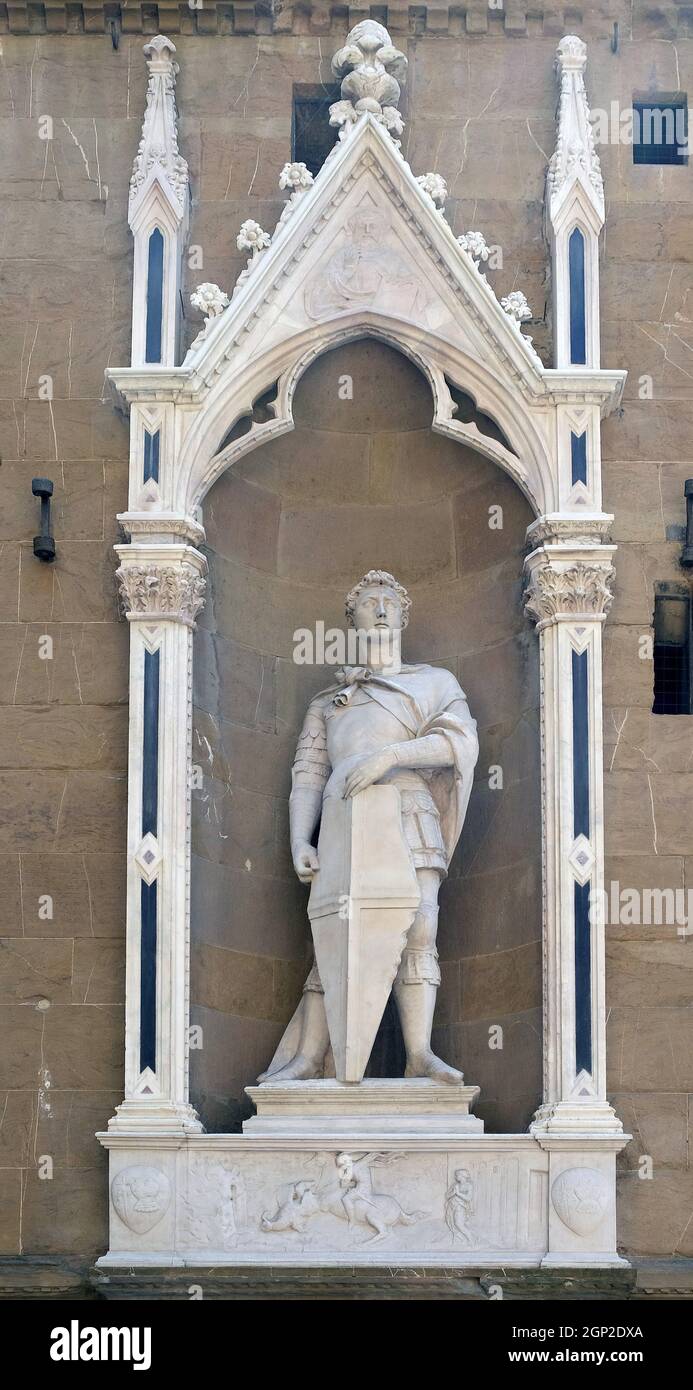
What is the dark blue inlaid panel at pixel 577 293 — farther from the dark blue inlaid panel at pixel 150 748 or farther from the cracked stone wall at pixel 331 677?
the dark blue inlaid panel at pixel 150 748

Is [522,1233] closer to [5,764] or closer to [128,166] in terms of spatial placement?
[5,764]

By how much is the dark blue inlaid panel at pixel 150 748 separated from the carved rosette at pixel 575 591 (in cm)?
193

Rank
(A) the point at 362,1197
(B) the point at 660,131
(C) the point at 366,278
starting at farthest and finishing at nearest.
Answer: (B) the point at 660,131, (C) the point at 366,278, (A) the point at 362,1197

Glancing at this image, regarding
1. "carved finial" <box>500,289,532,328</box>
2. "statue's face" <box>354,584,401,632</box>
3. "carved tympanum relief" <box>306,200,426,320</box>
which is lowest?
"statue's face" <box>354,584,401,632</box>

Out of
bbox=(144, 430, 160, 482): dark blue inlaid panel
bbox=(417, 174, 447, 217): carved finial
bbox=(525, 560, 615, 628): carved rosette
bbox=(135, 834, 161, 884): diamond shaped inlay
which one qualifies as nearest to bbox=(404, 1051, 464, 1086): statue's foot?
bbox=(135, 834, 161, 884): diamond shaped inlay

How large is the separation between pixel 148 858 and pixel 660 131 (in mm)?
4714

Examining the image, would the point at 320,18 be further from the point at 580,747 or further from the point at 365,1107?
the point at 365,1107

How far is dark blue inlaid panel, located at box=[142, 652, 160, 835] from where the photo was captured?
15016 mm

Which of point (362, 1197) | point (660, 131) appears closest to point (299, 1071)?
point (362, 1197)

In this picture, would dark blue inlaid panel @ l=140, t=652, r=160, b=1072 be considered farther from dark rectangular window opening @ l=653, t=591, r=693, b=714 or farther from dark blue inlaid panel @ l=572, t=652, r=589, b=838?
dark rectangular window opening @ l=653, t=591, r=693, b=714

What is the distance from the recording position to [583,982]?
14773mm

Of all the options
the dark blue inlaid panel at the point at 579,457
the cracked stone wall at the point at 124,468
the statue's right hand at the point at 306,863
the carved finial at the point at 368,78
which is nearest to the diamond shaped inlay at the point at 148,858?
the cracked stone wall at the point at 124,468

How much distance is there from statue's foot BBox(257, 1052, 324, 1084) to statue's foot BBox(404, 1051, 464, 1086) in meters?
0.45

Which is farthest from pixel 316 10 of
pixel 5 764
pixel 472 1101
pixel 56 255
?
pixel 472 1101
